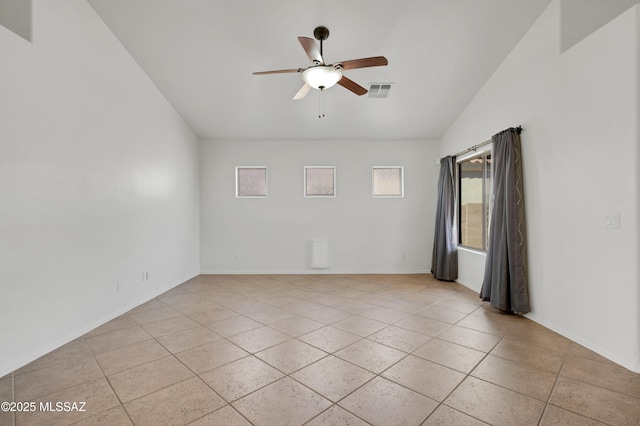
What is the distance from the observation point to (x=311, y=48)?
276cm

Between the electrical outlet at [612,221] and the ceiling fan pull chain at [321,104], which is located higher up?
the ceiling fan pull chain at [321,104]

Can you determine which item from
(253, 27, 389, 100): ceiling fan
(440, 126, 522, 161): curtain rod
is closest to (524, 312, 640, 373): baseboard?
(440, 126, 522, 161): curtain rod

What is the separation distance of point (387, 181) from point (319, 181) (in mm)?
1422

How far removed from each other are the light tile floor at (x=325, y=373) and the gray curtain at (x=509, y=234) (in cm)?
26

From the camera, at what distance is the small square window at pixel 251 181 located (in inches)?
253

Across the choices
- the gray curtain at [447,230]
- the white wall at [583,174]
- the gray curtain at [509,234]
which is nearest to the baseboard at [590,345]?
the white wall at [583,174]

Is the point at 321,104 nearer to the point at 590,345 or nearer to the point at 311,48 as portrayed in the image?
the point at 311,48

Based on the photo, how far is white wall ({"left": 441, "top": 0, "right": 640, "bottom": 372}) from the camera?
8.25 ft

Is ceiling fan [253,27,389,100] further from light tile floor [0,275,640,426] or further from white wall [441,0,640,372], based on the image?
light tile floor [0,275,640,426]

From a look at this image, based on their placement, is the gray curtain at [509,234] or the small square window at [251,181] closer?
the gray curtain at [509,234]

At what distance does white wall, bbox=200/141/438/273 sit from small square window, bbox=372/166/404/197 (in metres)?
0.15

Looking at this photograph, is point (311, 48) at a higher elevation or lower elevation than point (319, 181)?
higher

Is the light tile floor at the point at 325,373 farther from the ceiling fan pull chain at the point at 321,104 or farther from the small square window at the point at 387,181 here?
the ceiling fan pull chain at the point at 321,104

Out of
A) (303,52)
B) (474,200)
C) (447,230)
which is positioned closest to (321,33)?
(303,52)
